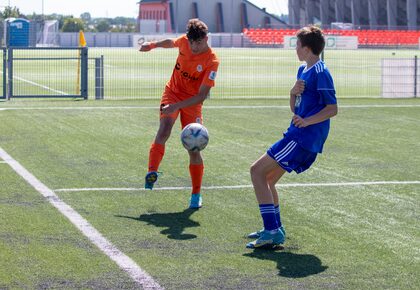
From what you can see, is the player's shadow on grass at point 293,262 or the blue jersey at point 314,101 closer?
the player's shadow on grass at point 293,262

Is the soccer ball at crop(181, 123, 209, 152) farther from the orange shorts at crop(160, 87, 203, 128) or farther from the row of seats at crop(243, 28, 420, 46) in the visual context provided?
the row of seats at crop(243, 28, 420, 46)

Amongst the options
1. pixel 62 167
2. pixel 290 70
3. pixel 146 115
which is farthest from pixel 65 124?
pixel 290 70

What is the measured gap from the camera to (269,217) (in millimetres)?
8109

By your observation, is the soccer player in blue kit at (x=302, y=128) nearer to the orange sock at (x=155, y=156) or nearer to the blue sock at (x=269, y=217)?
the blue sock at (x=269, y=217)

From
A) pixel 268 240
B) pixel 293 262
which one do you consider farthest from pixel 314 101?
pixel 293 262

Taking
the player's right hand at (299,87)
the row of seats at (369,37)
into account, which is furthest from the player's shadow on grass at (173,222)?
the row of seats at (369,37)

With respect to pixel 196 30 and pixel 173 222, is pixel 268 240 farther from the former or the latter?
pixel 196 30

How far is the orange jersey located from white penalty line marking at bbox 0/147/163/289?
5.40 ft

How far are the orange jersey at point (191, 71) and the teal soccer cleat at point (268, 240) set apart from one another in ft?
7.25

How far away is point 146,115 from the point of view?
19922 mm

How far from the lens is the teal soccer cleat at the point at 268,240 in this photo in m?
8.02

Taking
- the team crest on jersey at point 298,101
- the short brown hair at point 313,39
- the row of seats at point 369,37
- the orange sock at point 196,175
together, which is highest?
the row of seats at point 369,37

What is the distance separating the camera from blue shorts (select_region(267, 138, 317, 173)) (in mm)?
7949

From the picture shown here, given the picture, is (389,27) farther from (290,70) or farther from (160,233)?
(160,233)
